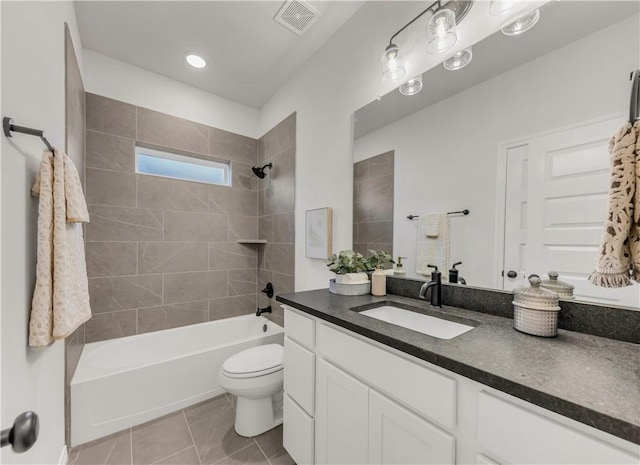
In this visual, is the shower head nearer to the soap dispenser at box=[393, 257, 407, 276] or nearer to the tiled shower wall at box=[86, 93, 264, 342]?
the tiled shower wall at box=[86, 93, 264, 342]

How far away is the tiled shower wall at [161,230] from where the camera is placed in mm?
2123

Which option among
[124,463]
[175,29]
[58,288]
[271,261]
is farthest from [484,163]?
[124,463]

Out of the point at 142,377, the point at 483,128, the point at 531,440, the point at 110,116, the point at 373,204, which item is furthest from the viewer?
the point at 110,116

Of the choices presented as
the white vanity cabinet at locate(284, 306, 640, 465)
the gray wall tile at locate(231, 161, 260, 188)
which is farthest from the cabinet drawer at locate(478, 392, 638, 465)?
the gray wall tile at locate(231, 161, 260, 188)

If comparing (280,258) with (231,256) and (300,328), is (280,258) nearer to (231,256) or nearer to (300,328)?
(231,256)

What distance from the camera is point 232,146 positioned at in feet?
9.11

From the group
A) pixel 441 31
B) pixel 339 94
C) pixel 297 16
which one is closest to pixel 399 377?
pixel 441 31

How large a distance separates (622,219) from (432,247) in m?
0.77

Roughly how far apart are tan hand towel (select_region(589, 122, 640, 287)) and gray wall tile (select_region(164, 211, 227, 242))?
2.72 m

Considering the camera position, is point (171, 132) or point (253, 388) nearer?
point (253, 388)

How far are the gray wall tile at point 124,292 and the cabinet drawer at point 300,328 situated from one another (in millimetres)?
1625

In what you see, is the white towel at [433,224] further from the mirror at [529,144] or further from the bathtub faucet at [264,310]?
the bathtub faucet at [264,310]

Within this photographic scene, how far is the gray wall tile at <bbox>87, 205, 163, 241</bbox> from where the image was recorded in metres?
2.11

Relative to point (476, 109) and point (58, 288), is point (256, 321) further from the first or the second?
point (476, 109)
